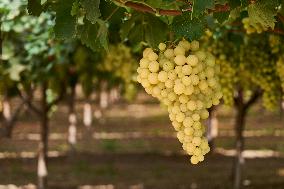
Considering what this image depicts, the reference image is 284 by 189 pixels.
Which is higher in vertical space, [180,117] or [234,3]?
[234,3]

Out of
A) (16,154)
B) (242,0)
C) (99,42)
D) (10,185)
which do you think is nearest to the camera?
(242,0)

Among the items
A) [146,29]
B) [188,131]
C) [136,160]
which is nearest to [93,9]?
[188,131]

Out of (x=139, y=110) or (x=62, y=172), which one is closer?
(x=62, y=172)

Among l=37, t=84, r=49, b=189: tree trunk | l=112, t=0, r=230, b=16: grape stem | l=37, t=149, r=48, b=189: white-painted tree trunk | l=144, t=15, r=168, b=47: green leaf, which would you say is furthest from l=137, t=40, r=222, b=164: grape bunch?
l=37, t=149, r=48, b=189: white-painted tree trunk

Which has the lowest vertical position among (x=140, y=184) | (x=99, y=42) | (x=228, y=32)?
(x=140, y=184)

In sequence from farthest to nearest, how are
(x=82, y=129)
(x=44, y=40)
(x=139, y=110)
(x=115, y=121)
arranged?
1. (x=139, y=110)
2. (x=115, y=121)
3. (x=82, y=129)
4. (x=44, y=40)

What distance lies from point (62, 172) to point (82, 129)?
8956mm

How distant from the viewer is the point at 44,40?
5.88 meters

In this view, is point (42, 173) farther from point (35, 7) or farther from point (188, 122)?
point (188, 122)

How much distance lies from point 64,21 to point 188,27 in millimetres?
582

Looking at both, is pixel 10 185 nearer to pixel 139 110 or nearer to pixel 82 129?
pixel 82 129

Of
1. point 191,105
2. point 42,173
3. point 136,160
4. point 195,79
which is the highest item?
point 195,79

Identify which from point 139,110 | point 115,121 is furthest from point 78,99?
point 115,121

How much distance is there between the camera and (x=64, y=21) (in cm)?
243
